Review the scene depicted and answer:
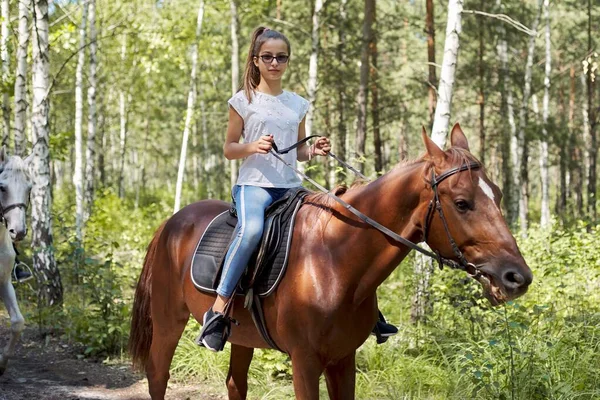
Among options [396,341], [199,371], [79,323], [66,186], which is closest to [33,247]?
[79,323]

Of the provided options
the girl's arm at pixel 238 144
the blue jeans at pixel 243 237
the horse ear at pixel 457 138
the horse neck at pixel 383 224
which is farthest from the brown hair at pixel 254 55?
the horse ear at pixel 457 138

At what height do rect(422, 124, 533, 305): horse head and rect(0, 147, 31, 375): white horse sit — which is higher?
rect(422, 124, 533, 305): horse head

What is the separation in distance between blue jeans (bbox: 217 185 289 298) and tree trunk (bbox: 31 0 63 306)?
639 centimetres

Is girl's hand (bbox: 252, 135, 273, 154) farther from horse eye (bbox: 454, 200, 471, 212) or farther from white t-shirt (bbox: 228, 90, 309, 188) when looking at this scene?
horse eye (bbox: 454, 200, 471, 212)

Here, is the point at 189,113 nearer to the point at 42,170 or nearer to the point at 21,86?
the point at 21,86

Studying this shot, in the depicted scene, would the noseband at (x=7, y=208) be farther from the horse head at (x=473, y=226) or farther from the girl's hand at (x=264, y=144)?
the horse head at (x=473, y=226)

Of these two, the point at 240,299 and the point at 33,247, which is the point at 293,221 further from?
the point at 33,247

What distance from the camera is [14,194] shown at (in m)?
6.14

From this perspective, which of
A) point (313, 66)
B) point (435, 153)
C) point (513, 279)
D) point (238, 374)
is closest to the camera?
point (513, 279)

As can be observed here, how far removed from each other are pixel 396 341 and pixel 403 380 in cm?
90

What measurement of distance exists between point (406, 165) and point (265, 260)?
1015mm

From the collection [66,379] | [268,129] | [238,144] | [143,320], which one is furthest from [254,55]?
[66,379]

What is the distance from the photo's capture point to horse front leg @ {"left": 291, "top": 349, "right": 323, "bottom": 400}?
3553mm

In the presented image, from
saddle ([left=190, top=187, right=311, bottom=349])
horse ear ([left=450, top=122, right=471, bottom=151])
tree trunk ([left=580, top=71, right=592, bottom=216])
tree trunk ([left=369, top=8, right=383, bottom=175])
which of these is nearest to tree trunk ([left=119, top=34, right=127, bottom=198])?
tree trunk ([left=369, top=8, right=383, bottom=175])
